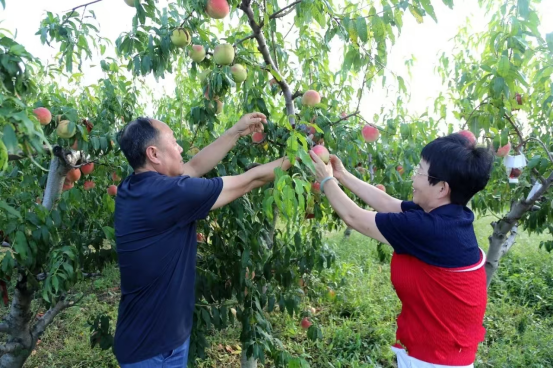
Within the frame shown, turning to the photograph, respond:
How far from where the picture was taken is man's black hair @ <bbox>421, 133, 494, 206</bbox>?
1.42 meters

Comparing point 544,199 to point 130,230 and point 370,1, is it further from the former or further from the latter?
point 130,230

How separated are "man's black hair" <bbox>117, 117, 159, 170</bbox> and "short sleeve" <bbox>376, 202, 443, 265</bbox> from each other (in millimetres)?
922

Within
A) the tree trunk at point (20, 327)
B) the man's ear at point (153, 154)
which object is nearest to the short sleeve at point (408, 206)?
the man's ear at point (153, 154)

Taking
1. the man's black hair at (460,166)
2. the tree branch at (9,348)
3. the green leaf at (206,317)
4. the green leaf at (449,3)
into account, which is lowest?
the tree branch at (9,348)

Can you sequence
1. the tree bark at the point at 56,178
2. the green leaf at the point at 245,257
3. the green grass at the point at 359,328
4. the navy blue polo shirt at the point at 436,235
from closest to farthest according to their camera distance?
the navy blue polo shirt at the point at 436,235 → the green leaf at the point at 245,257 → the tree bark at the point at 56,178 → the green grass at the point at 359,328

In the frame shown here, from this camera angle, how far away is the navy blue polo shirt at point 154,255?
1.51 m

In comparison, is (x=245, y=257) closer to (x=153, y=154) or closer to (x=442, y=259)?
(x=153, y=154)

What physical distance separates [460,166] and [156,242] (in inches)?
43.4

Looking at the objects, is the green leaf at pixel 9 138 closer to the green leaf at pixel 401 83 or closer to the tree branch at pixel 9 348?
the green leaf at pixel 401 83

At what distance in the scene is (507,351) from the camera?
3.24m

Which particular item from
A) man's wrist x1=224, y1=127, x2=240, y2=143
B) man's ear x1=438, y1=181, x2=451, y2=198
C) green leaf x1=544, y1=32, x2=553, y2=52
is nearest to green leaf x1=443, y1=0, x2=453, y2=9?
green leaf x1=544, y1=32, x2=553, y2=52

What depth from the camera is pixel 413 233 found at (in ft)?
4.67

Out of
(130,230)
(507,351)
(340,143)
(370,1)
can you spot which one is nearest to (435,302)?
(340,143)

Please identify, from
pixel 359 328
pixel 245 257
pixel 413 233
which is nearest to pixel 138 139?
pixel 245 257
